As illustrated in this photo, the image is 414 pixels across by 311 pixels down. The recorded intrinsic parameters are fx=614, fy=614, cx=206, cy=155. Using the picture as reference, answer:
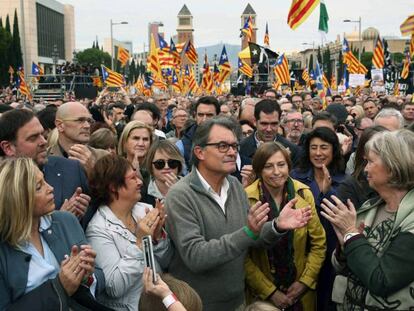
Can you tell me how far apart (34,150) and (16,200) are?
1.37 meters

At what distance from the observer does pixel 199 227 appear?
154 inches

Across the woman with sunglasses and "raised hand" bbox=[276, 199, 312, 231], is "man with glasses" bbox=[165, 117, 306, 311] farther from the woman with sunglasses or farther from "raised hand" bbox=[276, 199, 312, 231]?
the woman with sunglasses

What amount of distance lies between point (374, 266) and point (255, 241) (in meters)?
0.75

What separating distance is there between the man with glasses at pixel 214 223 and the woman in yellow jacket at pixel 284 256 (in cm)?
40

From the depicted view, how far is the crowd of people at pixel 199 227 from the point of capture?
10.5ft

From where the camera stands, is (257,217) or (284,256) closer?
(257,217)

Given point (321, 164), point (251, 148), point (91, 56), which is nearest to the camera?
point (321, 164)

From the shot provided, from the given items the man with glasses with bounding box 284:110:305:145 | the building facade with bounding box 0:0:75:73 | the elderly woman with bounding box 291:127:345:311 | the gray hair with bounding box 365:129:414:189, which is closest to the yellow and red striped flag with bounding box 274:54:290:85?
the man with glasses with bounding box 284:110:305:145

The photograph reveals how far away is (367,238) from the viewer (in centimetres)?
350

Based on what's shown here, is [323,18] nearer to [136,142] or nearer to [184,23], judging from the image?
[136,142]

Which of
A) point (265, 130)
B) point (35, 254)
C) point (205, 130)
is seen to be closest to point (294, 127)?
point (265, 130)

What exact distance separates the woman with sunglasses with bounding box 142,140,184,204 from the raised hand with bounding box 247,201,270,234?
1.62 meters

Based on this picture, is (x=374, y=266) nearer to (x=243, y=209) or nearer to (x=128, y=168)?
(x=243, y=209)

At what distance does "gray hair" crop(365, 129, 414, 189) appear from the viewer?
3396 millimetres
